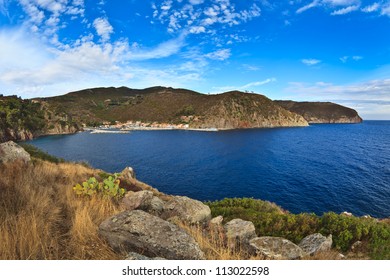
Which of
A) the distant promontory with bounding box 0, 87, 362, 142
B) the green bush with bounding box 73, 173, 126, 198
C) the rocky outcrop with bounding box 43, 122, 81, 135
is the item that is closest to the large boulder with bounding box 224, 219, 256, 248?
the green bush with bounding box 73, 173, 126, 198

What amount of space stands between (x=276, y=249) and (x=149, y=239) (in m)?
3.49

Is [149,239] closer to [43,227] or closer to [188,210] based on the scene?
[43,227]

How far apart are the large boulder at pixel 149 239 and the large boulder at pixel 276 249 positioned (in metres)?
2.01

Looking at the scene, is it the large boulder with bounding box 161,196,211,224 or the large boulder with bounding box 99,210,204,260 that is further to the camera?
the large boulder with bounding box 161,196,211,224

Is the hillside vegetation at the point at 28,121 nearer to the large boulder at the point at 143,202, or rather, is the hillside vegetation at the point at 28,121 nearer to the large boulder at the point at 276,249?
the large boulder at the point at 143,202

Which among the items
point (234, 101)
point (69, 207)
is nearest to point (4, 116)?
point (69, 207)

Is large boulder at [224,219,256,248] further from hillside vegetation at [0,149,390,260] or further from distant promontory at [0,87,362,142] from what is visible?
distant promontory at [0,87,362,142]

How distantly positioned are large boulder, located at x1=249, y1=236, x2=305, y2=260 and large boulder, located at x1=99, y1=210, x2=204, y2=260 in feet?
6.58

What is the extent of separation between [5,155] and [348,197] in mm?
37321

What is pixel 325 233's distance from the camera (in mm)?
9234

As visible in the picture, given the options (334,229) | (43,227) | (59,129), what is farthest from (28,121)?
(334,229)

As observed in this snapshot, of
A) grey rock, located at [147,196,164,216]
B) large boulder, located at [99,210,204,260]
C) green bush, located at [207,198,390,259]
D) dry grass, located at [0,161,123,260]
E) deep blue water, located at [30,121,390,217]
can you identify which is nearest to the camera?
dry grass, located at [0,161,123,260]

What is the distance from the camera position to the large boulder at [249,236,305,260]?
5.77 m
